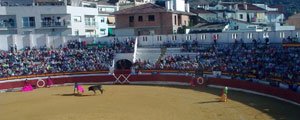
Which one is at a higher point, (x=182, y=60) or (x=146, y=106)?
(x=182, y=60)

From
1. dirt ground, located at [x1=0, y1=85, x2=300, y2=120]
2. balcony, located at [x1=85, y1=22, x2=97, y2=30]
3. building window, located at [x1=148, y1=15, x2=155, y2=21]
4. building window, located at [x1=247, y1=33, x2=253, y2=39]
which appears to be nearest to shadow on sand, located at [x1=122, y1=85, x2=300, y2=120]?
dirt ground, located at [x1=0, y1=85, x2=300, y2=120]

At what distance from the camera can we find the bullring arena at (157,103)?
26109 mm

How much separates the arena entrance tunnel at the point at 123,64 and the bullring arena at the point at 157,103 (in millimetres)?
5631

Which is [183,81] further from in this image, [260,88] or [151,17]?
[151,17]

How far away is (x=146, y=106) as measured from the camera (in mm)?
29609

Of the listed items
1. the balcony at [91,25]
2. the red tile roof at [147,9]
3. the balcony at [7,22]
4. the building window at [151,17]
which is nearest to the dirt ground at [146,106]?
the red tile roof at [147,9]

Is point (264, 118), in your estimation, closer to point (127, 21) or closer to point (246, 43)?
point (246, 43)

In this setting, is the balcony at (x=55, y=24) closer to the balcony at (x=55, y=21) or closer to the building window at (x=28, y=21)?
the balcony at (x=55, y=21)

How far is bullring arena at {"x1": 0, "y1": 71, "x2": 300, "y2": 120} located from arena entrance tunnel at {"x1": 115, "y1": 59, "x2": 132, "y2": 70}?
5631mm

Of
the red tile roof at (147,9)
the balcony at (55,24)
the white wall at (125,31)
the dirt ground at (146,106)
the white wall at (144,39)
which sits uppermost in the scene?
the red tile roof at (147,9)

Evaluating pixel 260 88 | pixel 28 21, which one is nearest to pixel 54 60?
pixel 28 21

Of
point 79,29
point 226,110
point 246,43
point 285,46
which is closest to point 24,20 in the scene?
point 79,29

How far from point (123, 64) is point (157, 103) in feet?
66.4

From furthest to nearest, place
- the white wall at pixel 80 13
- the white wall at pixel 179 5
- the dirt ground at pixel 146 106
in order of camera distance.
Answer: the white wall at pixel 179 5 → the white wall at pixel 80 13 → the dirt ground at pixel 146 106
